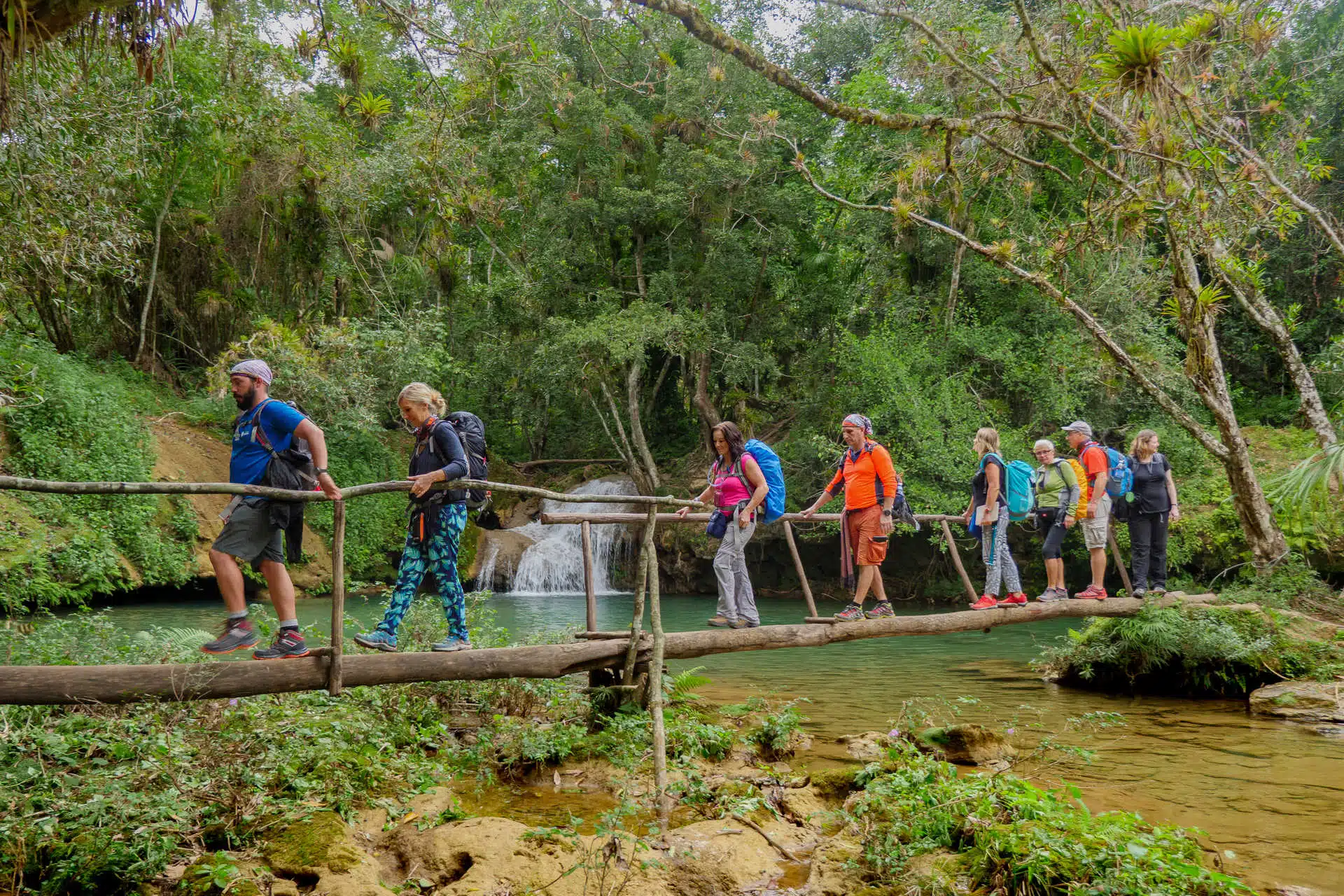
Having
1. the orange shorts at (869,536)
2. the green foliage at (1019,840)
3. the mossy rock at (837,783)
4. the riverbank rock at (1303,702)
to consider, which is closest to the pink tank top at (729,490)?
the orange shorts at (869,536)

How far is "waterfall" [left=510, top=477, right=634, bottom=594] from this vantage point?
72.4 ft

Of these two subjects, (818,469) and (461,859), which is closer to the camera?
(461,859)

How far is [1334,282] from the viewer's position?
787 inches

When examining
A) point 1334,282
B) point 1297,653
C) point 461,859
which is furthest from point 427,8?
point 1334,282

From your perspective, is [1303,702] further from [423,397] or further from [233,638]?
[233,638]

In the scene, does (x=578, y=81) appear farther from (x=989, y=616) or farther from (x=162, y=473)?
(x=989, y=616)

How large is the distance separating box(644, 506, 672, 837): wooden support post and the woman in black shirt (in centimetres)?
588

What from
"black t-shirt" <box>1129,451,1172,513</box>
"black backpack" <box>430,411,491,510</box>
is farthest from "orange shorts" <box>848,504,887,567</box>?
"black t-shirt" <box>1129,451,1172,513</box>

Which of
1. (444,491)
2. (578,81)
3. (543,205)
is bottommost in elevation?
(444,491)

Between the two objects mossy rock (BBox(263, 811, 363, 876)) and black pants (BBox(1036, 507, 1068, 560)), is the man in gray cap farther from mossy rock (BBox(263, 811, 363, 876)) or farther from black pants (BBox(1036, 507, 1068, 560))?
mossy rock (BBox(263, 811, 363, 876))

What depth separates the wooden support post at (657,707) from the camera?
16.6 ft

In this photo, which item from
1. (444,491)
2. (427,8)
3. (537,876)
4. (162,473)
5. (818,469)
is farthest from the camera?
(818,469)

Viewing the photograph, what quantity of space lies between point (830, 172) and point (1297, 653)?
1796cm

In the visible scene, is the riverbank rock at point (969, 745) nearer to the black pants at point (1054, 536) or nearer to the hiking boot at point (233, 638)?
the black pants at point (1054, 536)
